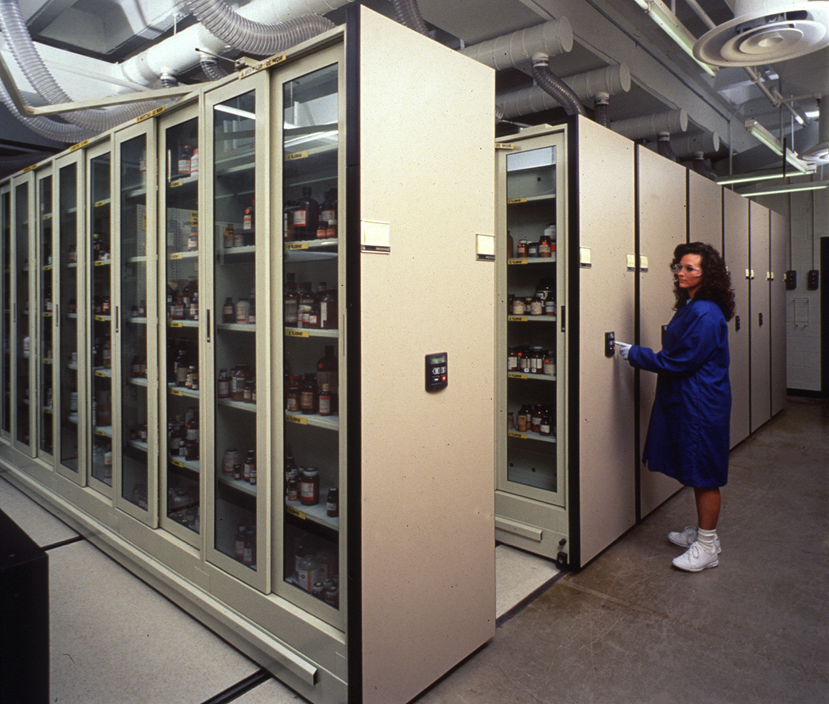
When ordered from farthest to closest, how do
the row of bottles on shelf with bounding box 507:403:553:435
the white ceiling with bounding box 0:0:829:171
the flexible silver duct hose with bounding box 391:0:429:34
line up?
the white ceiling with bounding box 0:0:829:171 < the row of bottles on shelf with bounding box 507:403:553:435 < the flexible silver duct hose with bounding box 391:0:429:34

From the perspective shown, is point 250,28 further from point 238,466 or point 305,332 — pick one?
point 238,466

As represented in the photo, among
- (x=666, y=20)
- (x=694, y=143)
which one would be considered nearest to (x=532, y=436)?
(x=666, y=20)

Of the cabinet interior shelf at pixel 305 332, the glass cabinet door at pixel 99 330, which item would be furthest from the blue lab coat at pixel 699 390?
the glass cabinet door at pixel 99 330

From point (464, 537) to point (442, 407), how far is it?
55 centimetres

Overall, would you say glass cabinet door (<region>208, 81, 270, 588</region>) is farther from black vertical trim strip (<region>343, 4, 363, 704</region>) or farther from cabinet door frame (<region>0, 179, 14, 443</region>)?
cabinet door frame (<region>0, 179, 14, 443</region>)

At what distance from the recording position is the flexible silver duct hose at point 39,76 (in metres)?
3.07

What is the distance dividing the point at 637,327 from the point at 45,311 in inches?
172

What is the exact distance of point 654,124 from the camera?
5.40 m

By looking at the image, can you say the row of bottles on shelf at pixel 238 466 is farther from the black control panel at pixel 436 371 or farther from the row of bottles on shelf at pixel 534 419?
the row of bottles on shelf at pixel 534 419

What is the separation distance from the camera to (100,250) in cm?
379

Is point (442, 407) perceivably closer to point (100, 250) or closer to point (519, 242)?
point (519, 242)

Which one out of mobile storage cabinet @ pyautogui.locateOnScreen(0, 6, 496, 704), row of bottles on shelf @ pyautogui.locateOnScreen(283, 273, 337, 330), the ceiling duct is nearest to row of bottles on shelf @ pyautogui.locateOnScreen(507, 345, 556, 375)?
mobile storage cabinet @ pyautogui.locateOnScreen(0, 6, 496, 704)

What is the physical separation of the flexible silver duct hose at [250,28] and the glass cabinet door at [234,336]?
0.42m

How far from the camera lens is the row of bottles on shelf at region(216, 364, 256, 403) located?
2.53m
